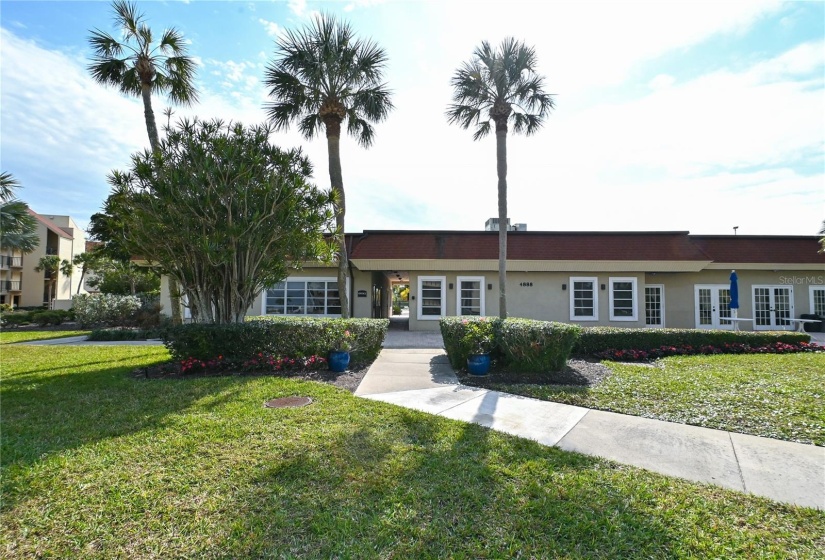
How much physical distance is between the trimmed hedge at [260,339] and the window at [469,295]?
842 centimetres

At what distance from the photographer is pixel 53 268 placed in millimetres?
37906

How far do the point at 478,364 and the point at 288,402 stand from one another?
163 inches

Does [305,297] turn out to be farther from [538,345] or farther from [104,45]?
[538,345]

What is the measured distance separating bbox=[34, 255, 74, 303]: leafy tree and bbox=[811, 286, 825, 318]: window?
56641mm

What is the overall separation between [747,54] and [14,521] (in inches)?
503

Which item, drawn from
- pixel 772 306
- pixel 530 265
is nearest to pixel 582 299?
pixel 530 265

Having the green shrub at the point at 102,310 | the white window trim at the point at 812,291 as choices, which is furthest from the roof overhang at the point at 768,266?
the green shrub at the point at 102,310

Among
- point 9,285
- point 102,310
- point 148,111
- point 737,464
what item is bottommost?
point 737,464

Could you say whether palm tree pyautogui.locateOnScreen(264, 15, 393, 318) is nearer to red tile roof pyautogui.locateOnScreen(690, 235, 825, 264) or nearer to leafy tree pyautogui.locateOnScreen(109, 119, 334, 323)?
leafy tree pyautogui.locateOnScreen(109, 119, 334, 323)

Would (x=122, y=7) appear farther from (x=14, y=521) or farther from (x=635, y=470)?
(x=635, y=470)

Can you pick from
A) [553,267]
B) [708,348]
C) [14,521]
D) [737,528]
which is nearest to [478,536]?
[737,528]

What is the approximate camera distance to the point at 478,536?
2719 mm

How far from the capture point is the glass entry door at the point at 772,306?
1780 cm

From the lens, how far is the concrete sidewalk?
3.57 meters
